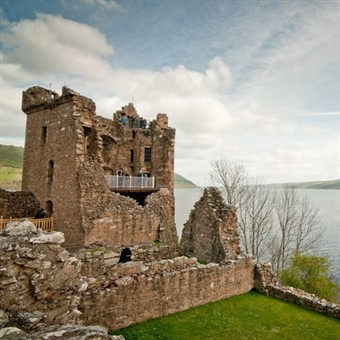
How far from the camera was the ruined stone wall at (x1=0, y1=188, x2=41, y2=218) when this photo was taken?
1973 cm

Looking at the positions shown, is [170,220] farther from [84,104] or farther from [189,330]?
[189,330]

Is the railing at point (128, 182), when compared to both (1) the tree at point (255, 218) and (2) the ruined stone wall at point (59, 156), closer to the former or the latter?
(2) the ruined stone wall at point (59, 156)

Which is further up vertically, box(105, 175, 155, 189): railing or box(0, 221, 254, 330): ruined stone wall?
box(105, 175, 155, 189): railing

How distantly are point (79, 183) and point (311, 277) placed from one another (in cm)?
2068

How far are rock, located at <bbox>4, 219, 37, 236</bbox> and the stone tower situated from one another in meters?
11.9

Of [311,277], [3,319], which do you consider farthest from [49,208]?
[311,277]

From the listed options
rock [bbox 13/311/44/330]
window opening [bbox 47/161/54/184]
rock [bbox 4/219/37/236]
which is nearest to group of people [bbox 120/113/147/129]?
window opening [bbox 47/161/54/184]

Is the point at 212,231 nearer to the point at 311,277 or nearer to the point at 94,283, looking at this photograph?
the point at 94,283

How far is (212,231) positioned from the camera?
17359 millimetres

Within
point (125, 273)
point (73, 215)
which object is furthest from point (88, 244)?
point (125, 273)

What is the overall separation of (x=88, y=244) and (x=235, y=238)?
9247mm

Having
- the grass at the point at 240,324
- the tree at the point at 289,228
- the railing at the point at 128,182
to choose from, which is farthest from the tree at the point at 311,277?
the railing at the point at 128,182

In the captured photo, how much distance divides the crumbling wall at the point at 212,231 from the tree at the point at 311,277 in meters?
10.7

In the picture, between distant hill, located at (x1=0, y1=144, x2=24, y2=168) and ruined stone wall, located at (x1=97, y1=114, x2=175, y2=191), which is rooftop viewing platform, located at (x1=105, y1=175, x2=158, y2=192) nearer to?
ruined stone wall, located at (x1=97, y1=114, x2=175, y2=191)
